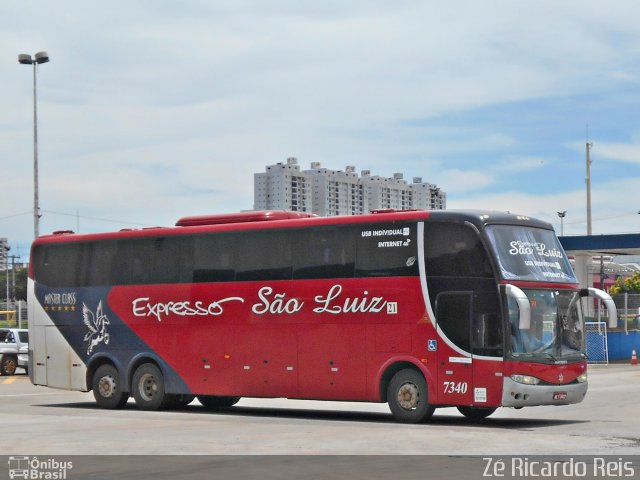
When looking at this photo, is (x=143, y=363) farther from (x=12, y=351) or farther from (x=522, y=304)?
(x=12, y=351)

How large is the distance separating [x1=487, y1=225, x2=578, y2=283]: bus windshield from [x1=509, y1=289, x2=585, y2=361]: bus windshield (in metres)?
0.31

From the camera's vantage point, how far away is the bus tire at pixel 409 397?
20.5 metres

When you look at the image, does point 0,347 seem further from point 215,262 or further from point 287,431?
point 287,431

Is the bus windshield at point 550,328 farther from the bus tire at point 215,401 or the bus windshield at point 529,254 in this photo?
the bus tire at point 215,401

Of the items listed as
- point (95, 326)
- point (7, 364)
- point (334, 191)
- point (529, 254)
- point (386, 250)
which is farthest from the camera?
point (334, 191)

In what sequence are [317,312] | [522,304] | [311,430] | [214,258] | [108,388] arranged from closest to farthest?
[311,430] < [522,304] < [317,312] < [214,258] < [108,388]

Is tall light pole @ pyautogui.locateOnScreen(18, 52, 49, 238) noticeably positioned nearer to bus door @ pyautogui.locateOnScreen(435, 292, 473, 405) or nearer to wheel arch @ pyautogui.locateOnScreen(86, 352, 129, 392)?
wheel arch @ pyautogui.locateOnScreen(86, 352, 129, 392)

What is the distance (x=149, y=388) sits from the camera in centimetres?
2481

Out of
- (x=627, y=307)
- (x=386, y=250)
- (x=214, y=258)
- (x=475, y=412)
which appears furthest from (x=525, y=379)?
(x=627, y=307)

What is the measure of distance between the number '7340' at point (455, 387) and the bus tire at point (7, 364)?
1057 inches

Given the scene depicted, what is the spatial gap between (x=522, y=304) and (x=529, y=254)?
152cm

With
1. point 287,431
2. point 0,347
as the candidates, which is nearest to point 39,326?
point 287,431

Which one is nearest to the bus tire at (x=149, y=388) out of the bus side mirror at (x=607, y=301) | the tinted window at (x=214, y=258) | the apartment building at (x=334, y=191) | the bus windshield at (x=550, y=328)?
the tinted window at (x=214, y=258)
